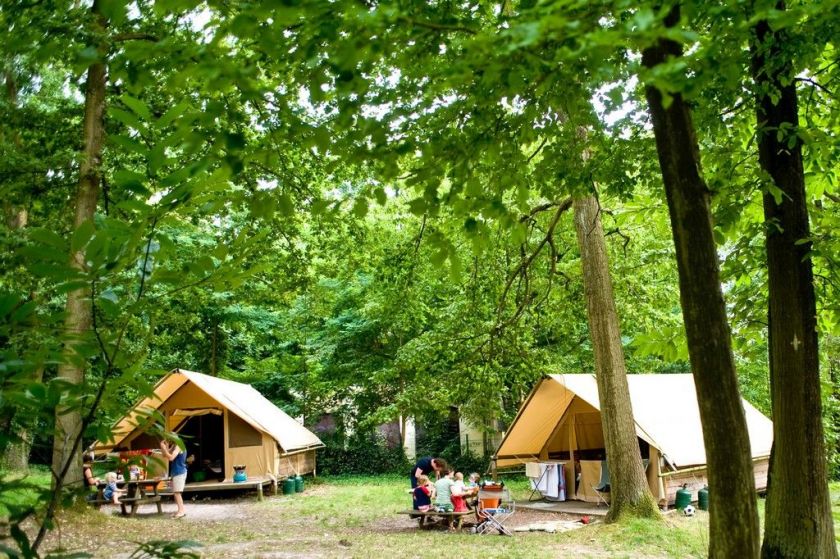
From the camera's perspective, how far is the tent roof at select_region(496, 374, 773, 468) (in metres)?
13.7

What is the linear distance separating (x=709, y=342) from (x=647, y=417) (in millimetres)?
11009

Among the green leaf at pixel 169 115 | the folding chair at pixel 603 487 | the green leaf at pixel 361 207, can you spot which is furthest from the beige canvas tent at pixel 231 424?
the green leaf at pixel 169 115

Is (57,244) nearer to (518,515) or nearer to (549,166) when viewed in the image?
(549,166)

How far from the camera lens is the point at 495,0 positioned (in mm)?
5098

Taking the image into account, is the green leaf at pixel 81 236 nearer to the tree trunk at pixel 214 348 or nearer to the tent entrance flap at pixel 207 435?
the tent entrance flap at pixel 207 435

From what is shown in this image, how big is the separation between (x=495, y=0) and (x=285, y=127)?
101 inches

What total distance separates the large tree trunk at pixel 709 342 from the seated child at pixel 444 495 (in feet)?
25.3

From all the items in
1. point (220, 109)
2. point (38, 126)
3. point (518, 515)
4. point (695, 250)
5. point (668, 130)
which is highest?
point (38, 126)

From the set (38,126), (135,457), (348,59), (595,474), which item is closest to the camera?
(135,457)

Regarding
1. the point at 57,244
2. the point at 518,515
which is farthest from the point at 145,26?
the point at 518,515

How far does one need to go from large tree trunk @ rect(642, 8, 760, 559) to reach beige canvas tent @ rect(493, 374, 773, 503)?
32.7 feet

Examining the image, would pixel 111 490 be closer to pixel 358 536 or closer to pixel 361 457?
pixel 358 536

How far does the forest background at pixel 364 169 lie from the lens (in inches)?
71.6

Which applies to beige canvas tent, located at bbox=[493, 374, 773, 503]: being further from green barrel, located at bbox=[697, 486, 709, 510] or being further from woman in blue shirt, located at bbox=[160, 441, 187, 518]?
woman in blue shirt, located at bbox=[160, 441, 187, 518]
